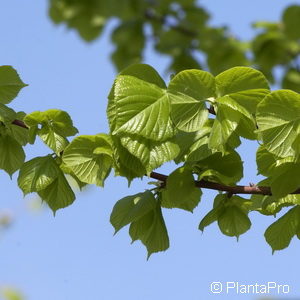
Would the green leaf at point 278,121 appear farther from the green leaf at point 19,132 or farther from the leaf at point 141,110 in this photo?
the green leaf at point 19,132

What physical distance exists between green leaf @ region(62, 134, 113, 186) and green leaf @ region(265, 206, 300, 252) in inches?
10.5

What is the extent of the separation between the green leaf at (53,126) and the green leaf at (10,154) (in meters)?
0.06

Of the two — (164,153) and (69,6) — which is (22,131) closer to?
(164,153)

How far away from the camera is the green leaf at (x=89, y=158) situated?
864 millimetres

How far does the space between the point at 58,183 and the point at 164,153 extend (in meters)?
0.21

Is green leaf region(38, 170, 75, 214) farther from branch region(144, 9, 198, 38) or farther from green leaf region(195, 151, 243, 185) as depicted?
branch region(144, 9, 198, 38)

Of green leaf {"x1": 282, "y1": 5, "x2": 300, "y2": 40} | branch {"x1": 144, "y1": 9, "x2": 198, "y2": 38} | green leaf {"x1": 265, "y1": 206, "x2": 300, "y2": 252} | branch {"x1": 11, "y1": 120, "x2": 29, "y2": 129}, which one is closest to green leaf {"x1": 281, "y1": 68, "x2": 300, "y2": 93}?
green leaf {"x1": 282, "y1": 5, "x2": 300, "y2": 40}

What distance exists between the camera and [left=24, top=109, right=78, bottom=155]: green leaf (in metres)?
0.91

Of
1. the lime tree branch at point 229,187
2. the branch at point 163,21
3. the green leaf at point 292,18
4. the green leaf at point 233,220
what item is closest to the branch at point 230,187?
the lime tree branch at point 229,187

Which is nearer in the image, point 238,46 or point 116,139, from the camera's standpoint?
point 116,139

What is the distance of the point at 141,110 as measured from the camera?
802mm

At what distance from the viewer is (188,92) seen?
0.81m

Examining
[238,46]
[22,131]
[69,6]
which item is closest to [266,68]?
[238,46]

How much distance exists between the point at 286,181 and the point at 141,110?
8.0 inches
